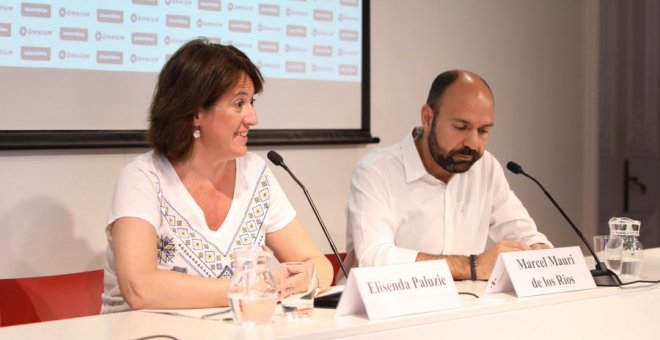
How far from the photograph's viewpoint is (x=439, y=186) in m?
2.96

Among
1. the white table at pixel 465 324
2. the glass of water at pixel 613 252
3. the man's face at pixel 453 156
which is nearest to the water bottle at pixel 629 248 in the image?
the glass of water at pixel 613 252

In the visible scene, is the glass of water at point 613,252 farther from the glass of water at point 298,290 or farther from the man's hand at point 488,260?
the glass of water at point 298,290

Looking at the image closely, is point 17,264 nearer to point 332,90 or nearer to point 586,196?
point 332,90

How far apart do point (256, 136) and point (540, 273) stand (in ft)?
5.79

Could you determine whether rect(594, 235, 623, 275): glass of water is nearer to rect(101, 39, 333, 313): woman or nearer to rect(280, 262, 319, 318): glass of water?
rect(101, 39, 333, 313): woman

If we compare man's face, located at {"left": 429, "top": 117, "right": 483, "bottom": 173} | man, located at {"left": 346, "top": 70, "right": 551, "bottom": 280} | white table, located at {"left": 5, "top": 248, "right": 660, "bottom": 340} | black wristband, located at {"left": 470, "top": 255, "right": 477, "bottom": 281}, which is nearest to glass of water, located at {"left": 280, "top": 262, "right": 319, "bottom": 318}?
white table, located at {"left": 5, "top": 248, "right": 660, "bottom": 340}

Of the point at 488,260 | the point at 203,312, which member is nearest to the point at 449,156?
the point at 488,260

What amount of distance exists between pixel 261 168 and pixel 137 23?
3.29 ft

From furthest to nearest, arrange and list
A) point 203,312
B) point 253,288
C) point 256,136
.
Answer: point 256,136 → point 203,312 → point 253,288

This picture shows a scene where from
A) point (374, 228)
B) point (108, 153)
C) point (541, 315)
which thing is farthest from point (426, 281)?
point (108, 153)

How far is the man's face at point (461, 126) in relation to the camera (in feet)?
9.35

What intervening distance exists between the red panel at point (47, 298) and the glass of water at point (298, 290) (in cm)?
101

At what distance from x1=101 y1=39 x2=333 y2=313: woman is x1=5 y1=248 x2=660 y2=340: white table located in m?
0.38

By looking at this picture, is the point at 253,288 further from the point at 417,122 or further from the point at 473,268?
the point at 417,122
